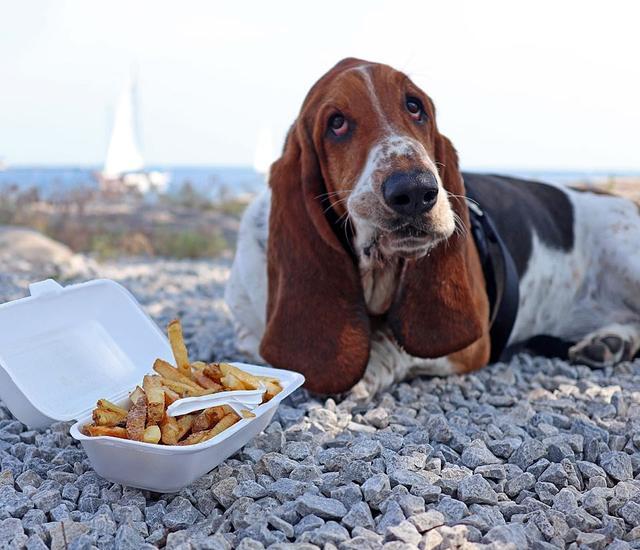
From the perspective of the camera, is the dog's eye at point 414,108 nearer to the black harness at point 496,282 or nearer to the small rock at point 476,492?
the black harness at point 496,282

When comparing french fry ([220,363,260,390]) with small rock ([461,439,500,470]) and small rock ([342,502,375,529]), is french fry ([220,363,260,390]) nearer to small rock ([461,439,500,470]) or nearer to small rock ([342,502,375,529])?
small rock ([342,502,375,529])

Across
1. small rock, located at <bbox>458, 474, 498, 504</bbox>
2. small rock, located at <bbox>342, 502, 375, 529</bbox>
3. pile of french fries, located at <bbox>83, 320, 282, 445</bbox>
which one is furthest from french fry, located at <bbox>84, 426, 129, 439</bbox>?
small rock, located at <bbox>458, 474, 498, 504</bbox>

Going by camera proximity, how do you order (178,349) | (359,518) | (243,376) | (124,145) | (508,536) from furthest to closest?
(124,145) → (178,349) → (243,376) → (359,518) → (508,536)

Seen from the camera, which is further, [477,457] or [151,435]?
[477,457]

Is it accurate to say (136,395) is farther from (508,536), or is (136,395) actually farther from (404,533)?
(508,536)

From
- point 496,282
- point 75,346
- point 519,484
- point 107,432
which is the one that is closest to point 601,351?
point 496,282
